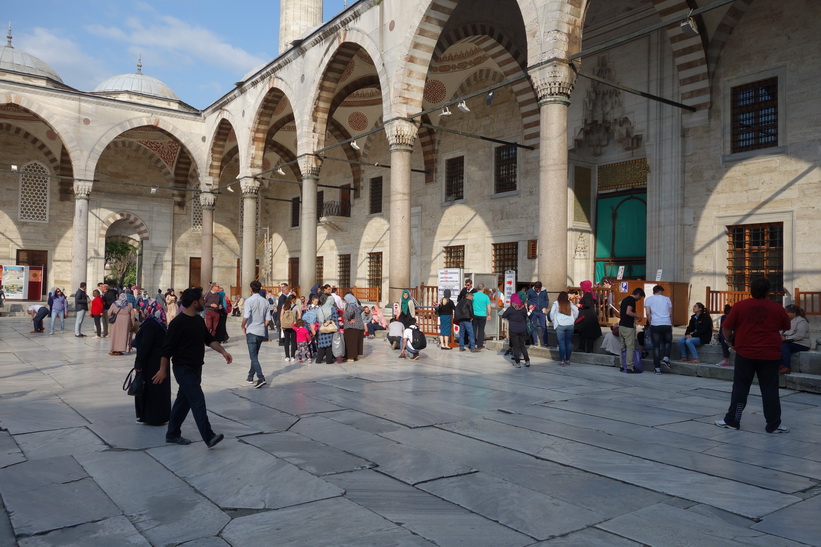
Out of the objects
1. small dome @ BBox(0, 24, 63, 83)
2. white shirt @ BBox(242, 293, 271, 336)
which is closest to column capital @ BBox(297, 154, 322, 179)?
white shirt @ BBox(242, 293, 271, 336)

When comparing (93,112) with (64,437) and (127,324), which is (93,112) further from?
(64,437)

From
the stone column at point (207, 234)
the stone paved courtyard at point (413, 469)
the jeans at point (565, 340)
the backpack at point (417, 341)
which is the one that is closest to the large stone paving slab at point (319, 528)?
the stone paved courtyard at point (413, 469)

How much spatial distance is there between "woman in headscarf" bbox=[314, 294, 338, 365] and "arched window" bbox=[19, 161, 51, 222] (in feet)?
59.8

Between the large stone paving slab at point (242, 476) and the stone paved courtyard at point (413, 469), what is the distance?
0.05 ft

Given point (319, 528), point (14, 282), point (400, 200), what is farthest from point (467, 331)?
point (14, 282)

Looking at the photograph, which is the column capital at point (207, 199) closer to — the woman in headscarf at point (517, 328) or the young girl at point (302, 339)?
the young girl at point (302, 339)

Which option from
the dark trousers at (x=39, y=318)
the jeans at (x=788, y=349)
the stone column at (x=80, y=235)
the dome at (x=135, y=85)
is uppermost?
the dome at (x=135, y=85)

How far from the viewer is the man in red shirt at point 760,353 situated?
4.65 m

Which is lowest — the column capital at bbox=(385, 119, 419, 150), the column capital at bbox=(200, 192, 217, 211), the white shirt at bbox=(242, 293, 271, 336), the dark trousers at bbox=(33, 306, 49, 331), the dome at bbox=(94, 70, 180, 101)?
the dark trousers at bbox=(33, 306, 49, 331)

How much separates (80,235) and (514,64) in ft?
44.9

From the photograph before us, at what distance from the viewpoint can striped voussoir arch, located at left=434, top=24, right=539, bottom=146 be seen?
14.6 meters

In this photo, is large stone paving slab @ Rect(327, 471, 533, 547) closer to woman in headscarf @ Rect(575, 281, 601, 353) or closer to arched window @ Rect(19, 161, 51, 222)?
woman in headscarf @ Rect(575, 281, 601, 353)

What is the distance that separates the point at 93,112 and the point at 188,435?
1843 centimetres

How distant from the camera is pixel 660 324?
763 cm
